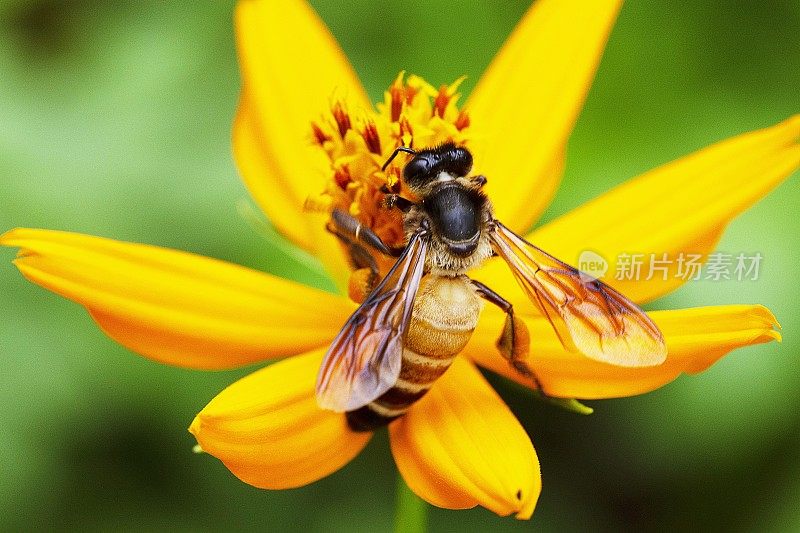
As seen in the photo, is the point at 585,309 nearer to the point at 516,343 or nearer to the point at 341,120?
the point at 516,343

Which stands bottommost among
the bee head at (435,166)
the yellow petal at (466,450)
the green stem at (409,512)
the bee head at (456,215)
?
the green stem at (409,512)

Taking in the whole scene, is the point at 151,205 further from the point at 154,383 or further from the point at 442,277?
the point at 442,277

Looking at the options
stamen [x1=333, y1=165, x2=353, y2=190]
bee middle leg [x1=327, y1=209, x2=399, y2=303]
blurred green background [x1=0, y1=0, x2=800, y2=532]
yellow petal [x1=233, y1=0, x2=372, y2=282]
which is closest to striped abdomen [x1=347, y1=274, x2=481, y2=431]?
bee middle leg [x1=327, y1=209, x2=399, y2=303]

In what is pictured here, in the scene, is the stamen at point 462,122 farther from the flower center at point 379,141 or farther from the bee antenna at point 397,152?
the bee antenna at point 397,152

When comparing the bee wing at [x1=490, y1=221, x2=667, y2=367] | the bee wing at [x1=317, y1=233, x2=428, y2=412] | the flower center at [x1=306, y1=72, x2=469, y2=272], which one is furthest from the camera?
the flower center at [x1=306, y1=72, x2=469, y2=272]

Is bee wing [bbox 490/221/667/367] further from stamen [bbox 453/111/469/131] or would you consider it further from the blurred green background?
the blurred green background

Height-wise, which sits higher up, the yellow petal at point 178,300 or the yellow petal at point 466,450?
the yellow petal at point 178,300

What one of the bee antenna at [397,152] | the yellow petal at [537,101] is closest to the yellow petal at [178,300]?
the bee antenna at [397,152]
